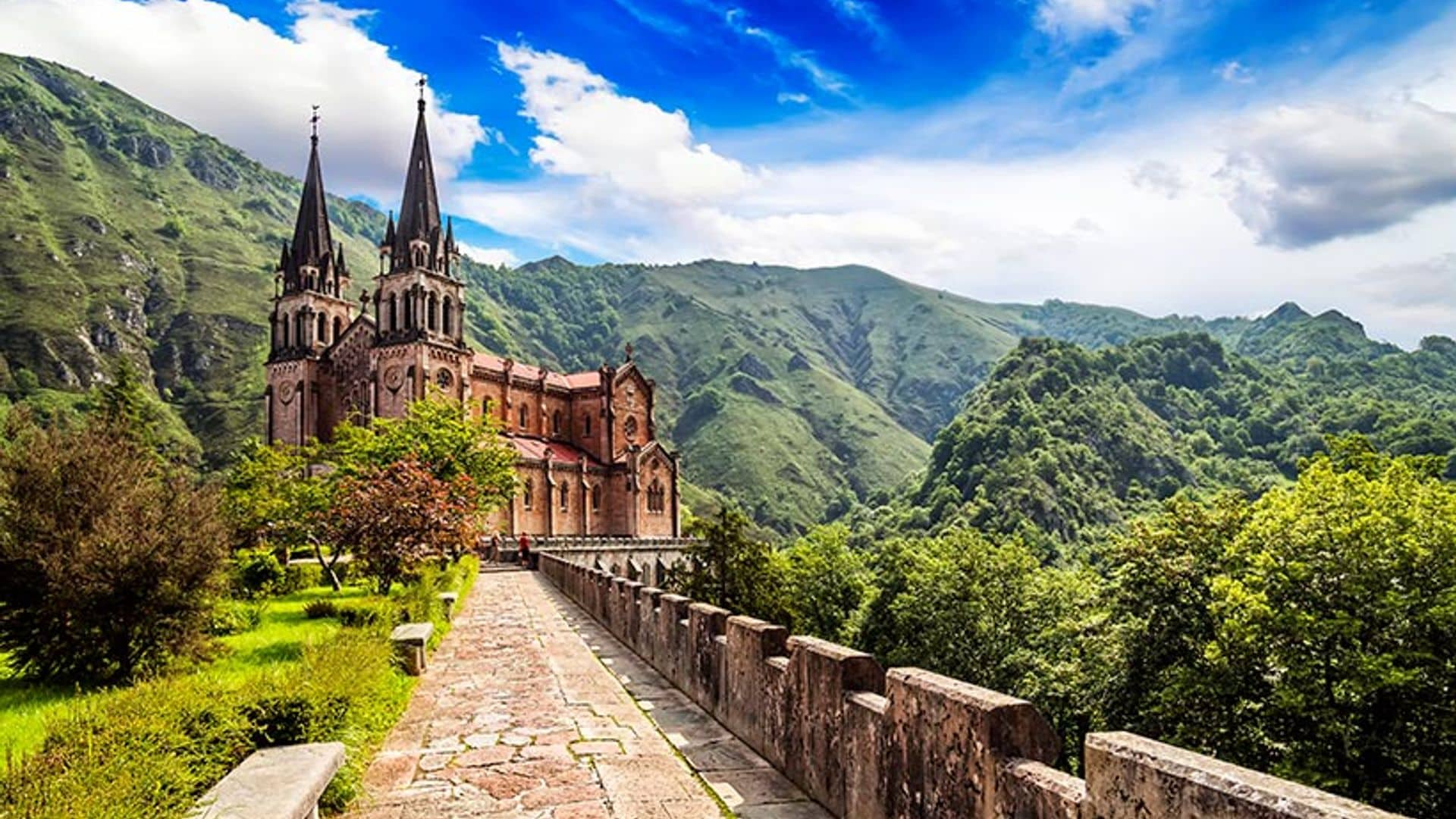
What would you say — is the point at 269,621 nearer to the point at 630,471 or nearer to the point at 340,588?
the point at 340,588

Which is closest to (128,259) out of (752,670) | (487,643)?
(487,643)

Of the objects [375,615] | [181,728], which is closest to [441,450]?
[375,615]

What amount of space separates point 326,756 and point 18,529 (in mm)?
7506

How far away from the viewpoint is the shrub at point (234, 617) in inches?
470

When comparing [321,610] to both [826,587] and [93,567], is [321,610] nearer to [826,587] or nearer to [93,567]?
[93,567]

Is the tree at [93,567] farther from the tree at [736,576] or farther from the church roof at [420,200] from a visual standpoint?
the church roof at [420,200]

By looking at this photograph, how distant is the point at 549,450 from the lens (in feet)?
208

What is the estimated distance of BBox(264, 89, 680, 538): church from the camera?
5891 cm

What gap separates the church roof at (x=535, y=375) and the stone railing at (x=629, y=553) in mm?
15450

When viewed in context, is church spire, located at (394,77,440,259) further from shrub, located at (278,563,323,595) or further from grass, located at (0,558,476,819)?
grass, located at (0,558,476,819)

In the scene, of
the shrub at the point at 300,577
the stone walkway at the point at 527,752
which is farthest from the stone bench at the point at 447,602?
the shrub at the point at 300,577

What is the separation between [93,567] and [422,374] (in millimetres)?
49481

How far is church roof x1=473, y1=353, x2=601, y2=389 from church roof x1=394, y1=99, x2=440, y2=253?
9.62 m

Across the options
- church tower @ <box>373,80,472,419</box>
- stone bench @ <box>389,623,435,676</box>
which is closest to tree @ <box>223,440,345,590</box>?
stone bench @ <box>389,623,435,676</box>
